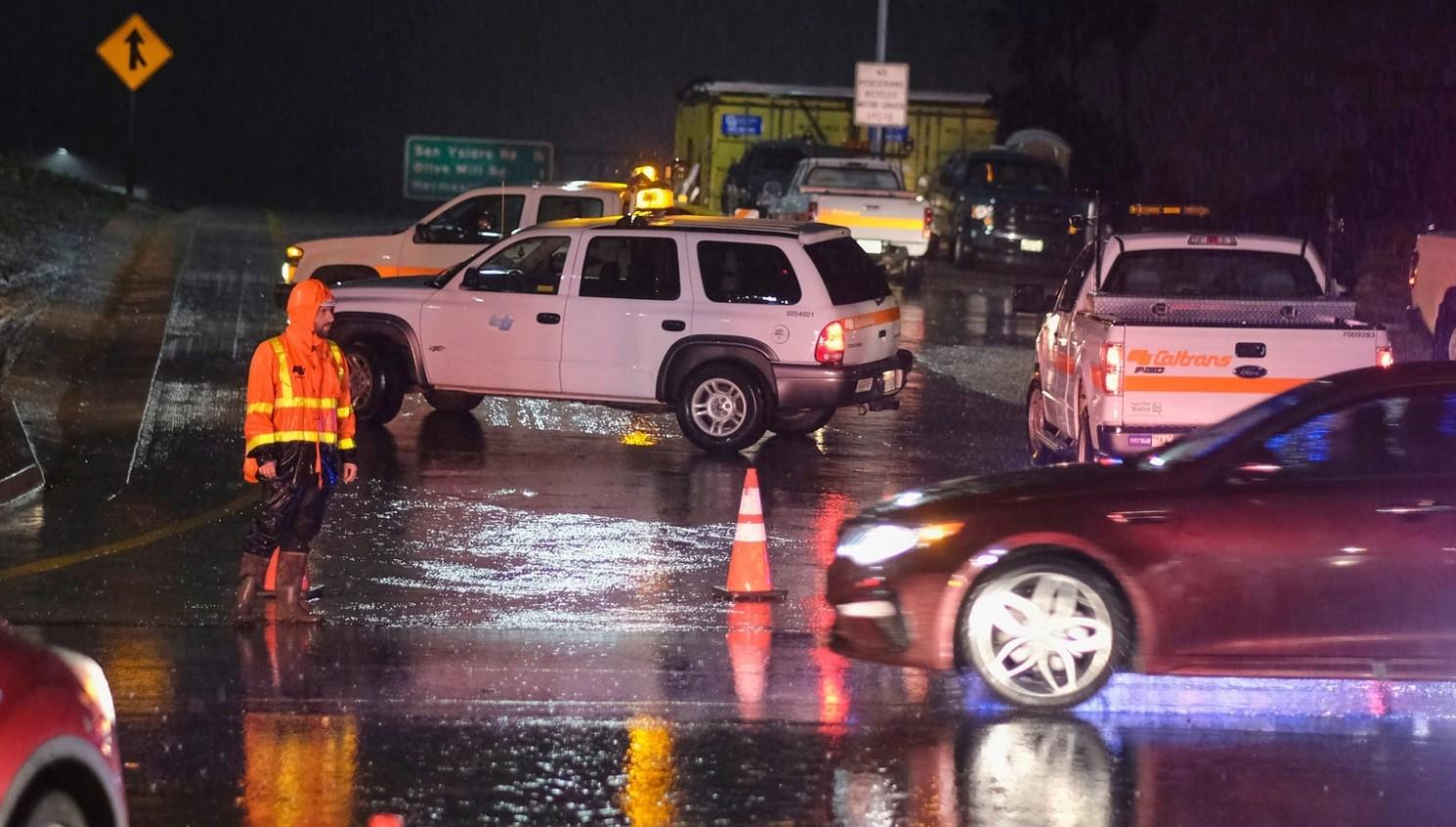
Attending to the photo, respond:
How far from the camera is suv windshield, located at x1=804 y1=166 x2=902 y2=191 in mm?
32250

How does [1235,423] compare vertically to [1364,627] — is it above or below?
above

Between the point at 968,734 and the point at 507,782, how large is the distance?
5.91ft

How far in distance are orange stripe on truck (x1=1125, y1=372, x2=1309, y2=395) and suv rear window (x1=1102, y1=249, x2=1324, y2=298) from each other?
1.64 m

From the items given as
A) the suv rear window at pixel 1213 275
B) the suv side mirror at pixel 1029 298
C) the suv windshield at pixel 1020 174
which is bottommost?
the suv side mirror at pixel 1029 298

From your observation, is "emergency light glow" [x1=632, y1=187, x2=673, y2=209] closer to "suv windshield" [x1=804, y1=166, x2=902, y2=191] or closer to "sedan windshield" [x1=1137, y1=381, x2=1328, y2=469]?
"suv windshield" [x1=804, y1=166, x2=902, y2=191]

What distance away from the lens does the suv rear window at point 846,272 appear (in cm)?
1525

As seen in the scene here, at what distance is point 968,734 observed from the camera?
7406 millimetres

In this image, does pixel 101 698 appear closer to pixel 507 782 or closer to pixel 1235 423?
pixel 507 782

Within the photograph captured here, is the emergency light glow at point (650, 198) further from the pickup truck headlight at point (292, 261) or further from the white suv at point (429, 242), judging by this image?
the pickup truck headlight at point (292, 261)

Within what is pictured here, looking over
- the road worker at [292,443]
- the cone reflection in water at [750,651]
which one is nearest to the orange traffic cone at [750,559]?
the cone reflection in water at [750,651]

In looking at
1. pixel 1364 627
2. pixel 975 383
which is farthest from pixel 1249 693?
pixel 975 383

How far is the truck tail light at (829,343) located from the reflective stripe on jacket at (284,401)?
638 cm

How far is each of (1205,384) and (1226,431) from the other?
371cm

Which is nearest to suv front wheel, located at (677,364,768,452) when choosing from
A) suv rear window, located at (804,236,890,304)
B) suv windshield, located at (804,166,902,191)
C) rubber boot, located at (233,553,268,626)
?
suv rear window, located at (804,236,890,304)
